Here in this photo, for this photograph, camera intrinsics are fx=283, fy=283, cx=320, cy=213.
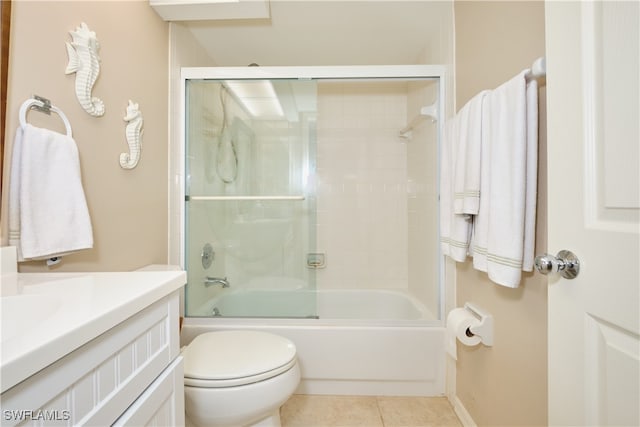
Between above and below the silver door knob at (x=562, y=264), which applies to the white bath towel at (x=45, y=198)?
above

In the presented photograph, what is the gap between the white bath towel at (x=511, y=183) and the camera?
894mm

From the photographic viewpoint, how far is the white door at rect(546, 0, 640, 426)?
47cm

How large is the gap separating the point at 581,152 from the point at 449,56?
51.3 inches

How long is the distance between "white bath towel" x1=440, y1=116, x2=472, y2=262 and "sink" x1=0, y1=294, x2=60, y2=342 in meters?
1.31

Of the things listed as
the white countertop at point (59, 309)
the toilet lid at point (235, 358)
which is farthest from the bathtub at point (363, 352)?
the white countertop at point (59, 309)

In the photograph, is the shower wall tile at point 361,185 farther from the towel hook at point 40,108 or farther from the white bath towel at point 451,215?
the towel hook at point 40,108

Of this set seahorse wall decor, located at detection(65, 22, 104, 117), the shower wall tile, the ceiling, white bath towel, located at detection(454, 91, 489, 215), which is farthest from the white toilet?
the ceiling

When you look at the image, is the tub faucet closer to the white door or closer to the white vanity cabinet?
the white vanity cabinet

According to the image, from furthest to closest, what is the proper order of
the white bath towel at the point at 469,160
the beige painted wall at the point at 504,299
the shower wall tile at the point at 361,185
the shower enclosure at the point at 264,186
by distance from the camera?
the shower wall tile at the point at 361,185, the shower enclosure at the point at 264,186, the white bath towel at the point at 469,160, the beige painted wall at the point at 504,299

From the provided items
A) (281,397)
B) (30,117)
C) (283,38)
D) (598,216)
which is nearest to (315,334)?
(281,397)

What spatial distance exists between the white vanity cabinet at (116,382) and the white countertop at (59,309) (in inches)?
1.0

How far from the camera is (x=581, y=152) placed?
56cm

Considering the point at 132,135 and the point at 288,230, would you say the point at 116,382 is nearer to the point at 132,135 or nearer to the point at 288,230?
the point at 132,135

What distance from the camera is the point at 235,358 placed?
3.63 feet
